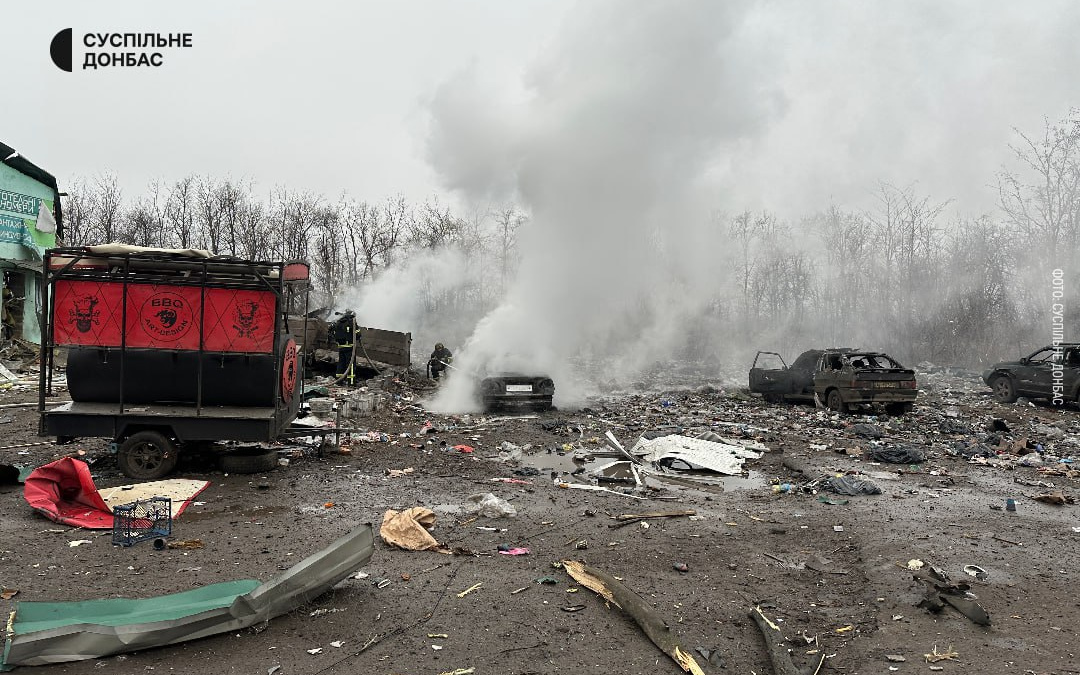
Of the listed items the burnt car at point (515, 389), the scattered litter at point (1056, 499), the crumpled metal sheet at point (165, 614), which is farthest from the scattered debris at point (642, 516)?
the burnt car at point (515, 389)

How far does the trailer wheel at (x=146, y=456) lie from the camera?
710cm

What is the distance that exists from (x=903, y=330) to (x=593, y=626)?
29.1 meters

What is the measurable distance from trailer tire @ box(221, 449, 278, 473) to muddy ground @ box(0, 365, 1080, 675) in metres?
0.13

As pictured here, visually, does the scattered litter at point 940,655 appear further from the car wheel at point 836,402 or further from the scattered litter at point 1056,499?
the car wheel at point 836,402

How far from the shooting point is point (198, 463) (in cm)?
788

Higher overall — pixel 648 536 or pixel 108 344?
pixel 108 344

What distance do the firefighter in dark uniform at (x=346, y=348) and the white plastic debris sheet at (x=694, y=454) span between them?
33.4ft

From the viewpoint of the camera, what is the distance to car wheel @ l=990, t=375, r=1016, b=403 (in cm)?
1539

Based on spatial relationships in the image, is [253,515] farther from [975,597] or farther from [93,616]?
[975,597]

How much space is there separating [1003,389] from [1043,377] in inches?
41.8

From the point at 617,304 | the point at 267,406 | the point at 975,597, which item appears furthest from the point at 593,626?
the point at 617,304

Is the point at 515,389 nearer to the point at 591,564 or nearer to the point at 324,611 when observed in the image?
the point at 591,564

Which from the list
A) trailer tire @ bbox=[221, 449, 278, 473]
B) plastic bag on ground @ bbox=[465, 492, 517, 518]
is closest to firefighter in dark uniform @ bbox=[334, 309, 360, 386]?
trailer tire @ bbox=[221, 449, 278, 473]

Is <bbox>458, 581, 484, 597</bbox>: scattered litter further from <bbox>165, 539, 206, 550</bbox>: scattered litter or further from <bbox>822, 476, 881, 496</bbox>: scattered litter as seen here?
<bbox>822, 476, 881, 496</bbox>: scattered litter
